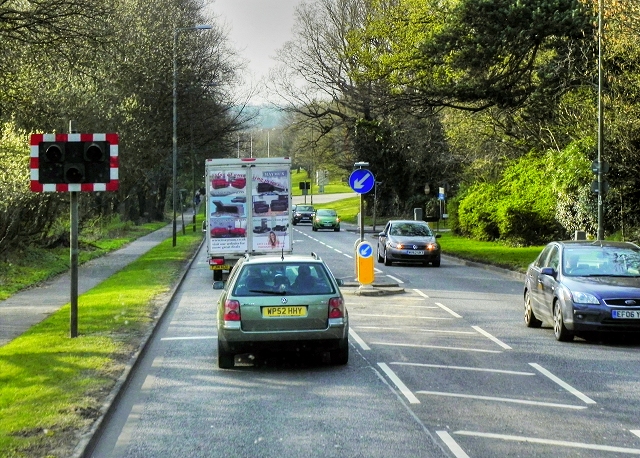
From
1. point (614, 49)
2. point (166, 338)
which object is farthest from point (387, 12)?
point (166, 338)

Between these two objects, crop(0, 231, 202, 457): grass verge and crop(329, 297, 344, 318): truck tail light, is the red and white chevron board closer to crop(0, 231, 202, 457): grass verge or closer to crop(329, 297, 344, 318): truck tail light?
crop(0, 231, 202, 457): grass verge

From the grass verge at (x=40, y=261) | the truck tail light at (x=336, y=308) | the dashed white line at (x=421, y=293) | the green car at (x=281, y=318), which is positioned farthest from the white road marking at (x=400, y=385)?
the grass verge at (x=40, y=261)

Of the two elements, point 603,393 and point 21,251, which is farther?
point 21,251

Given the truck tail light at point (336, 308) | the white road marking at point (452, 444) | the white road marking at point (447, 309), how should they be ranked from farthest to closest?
the white road marking at point (447, 309) → the truck tail light at point (336, 308) → the white road marking at point (452, 444)

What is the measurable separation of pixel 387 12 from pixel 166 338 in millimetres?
35465

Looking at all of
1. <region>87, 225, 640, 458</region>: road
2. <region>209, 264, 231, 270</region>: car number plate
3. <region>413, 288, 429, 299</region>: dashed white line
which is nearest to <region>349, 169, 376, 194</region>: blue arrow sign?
<region>413, 288, 429, 299</region>: dashed white line

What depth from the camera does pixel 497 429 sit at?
8805 millimetres

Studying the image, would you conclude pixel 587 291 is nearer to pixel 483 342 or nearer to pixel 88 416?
pixel 483 342

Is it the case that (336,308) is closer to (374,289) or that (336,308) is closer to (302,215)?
(374,289)

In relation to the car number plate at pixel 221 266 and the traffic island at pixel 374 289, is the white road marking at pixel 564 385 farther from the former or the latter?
the car number plate at pixel 221 266

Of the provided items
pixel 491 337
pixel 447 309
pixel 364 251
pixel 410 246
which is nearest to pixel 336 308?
pixel 491 337

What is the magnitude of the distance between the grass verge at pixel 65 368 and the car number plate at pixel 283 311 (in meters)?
1.87

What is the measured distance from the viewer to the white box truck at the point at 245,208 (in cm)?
2595

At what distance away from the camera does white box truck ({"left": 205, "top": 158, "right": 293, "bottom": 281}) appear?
85.1 feet
